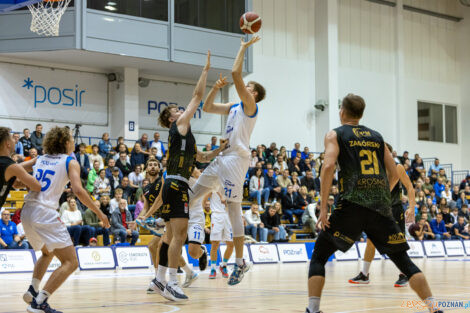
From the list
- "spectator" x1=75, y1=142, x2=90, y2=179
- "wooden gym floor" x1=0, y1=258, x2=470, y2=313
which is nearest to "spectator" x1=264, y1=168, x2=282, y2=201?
"spectator" x1=75, y1=142, x2=90, y2=179

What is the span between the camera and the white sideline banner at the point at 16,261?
1422 centimetres

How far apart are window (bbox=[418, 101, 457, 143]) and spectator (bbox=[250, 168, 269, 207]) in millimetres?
15121

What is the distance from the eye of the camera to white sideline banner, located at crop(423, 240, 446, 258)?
21.7m

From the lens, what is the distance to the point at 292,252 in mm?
19172

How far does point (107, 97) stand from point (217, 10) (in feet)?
18.4

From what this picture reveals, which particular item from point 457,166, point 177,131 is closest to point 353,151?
point 177,131

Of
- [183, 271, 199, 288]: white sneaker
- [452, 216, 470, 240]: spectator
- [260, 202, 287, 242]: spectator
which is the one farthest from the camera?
[452, 216, 470, 240]: spectator

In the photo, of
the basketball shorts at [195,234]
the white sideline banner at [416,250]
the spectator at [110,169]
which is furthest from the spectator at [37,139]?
the white sideline banner at [416,250]

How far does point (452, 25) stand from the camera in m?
36.6

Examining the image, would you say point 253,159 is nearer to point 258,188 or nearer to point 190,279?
point 258,188

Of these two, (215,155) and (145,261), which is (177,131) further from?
(145,261)

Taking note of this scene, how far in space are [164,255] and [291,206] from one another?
14916 mm

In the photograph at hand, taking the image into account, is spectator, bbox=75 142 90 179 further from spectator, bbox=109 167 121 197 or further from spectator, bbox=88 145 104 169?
spectator, bbox=109 167 121 197

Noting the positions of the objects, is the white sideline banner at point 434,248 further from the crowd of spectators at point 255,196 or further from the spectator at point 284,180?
the spectator at point 284,180
